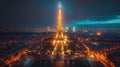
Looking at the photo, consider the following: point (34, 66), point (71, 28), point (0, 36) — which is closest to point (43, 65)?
point (34, 66)

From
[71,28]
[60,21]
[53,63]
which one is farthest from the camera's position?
[71,28]

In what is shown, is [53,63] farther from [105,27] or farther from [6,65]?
[105,27]

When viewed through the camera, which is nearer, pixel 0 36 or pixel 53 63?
pixel 53 63

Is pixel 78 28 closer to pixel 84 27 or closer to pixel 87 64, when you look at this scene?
pixel 84 27

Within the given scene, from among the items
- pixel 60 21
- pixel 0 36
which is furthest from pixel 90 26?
pixel 0 36

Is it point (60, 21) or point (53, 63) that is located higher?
point (60, 21)

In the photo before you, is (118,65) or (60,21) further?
(60,21)

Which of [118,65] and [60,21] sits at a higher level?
[60,21]

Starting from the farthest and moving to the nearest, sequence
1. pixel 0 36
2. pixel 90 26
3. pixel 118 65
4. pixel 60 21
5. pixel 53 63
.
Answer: pixel 90 26
pixel 60 21
pixel 0 36
pixel 53 63
pixel 118 65

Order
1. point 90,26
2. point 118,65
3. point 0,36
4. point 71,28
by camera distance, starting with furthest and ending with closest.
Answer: point 90,26 < point 71,28 < point 0,36 < point 118,65
